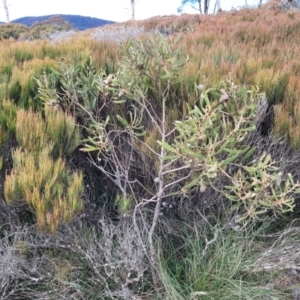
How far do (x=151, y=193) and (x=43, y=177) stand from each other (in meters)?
0.59

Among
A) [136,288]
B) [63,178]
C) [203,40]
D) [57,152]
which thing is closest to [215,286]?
[136,288]

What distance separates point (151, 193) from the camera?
200 cm

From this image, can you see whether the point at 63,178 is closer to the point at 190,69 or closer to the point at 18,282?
the point at 18,282

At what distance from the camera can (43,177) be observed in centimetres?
172

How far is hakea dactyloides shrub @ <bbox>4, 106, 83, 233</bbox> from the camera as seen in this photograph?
1.64 m

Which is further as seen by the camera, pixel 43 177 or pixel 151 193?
pixel 151 193

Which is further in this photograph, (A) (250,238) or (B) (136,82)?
(A) (250,238)

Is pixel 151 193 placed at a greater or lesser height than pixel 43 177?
lesser

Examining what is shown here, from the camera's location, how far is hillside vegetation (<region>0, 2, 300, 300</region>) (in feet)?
5.44

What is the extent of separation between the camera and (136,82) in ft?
6.42

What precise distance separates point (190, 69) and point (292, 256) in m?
1.38

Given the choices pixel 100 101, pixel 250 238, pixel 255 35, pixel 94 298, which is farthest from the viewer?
pixel 255 35

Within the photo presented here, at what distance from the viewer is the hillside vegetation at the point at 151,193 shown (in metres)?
1.66

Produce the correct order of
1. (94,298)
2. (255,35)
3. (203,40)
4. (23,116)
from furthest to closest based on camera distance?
(255,35), (203,40), (23,116), (94,298)
